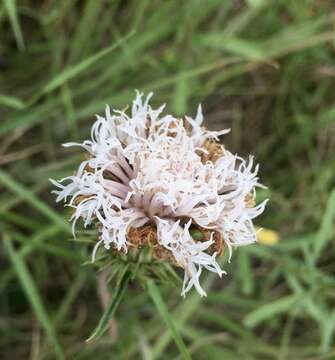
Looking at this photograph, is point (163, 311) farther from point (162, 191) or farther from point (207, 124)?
point (207, 124)

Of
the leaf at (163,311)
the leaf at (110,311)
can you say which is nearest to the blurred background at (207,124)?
the leaf at (163,311)

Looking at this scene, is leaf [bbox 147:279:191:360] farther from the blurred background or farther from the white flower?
the blurred background

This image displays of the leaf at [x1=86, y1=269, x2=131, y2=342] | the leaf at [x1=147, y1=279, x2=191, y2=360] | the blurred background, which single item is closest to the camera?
the leaf at [x1=86, y1=269, x2=131, y2=342]

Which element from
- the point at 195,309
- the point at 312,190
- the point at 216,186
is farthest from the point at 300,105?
the point at 216,186

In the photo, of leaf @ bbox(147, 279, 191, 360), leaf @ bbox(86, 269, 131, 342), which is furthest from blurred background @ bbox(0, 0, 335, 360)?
leaf @ bbox(86, 269, 131, 342)

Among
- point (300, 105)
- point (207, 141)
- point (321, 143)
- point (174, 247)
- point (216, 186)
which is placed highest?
point (300, 105)

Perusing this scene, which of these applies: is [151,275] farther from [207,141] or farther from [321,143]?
[321,143]

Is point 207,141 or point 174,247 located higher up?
point 207,141
